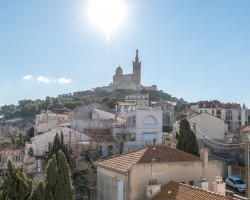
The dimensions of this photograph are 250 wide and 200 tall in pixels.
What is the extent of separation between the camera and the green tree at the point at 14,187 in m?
17.3

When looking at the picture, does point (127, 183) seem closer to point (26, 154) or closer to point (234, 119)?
point (26, 154)

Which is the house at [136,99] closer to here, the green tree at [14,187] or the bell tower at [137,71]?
the bell tower at [137,71]

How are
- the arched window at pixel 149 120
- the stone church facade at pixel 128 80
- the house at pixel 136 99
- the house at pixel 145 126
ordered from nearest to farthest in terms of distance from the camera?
the house at pixel 145 126 < the arched window at pixel 149 120 < the house at pixel 136 99 < the stone church facade at pixel 128 80

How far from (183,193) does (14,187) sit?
8090mm

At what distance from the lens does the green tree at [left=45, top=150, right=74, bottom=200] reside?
62.2ft

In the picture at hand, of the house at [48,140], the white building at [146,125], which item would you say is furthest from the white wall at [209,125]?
the house at [48,140]

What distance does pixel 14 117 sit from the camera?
11075 cm

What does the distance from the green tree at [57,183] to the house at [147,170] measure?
260cm

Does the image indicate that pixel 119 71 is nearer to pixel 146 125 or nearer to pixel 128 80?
pixel 128 80

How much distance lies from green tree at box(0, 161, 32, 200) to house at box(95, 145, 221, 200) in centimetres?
483

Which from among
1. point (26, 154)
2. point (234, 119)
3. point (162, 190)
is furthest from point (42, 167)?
point (234, 119)

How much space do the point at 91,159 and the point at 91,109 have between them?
80.2 ft

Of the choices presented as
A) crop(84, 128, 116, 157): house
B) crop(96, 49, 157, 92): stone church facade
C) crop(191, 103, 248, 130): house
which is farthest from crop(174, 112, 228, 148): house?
crop(96, 49, 157, 92): stone church facade

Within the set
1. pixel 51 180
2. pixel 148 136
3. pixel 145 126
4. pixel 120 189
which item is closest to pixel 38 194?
pixel 51 180
